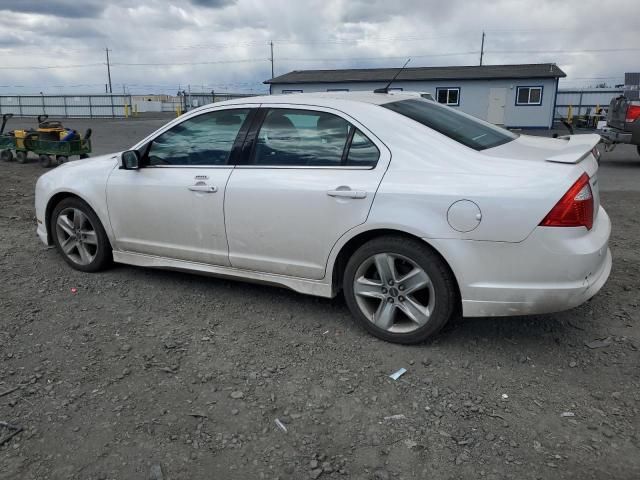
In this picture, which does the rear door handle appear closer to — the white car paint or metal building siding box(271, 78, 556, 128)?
the white car paint

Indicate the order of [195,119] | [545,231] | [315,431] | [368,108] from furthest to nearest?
[195,119] → [368,108] → [545,231] → [315,431]

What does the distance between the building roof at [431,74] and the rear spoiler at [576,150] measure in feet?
92.6

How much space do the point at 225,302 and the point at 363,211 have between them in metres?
1.52

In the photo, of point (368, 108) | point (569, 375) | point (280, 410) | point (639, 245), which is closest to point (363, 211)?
point (368, 108)

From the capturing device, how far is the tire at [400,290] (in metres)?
3.31

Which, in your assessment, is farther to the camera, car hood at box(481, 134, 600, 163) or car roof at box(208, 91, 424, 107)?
car roof at box(208, 91, 424, 107)

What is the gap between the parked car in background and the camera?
1319cm

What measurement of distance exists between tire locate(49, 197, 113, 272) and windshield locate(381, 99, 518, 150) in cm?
276

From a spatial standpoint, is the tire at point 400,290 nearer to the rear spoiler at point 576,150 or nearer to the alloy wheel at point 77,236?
the rear spoiler at point 576,150

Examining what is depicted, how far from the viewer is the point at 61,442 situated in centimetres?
264

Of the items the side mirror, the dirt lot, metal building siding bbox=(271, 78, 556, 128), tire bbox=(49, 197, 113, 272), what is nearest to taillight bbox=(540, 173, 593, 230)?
the dirt lot

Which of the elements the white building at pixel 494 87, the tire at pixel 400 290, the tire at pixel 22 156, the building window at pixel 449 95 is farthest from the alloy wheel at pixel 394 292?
the building window at pixel 449 95

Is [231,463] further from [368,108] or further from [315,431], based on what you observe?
[368,108]

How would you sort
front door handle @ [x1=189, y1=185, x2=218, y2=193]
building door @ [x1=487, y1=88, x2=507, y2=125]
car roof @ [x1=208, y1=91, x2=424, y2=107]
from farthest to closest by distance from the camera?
1. building door @ [x1=487, y1=88, x2=507, y2=125]
2. front door handle @ [x1=189, y1=185, x2=218, y2=193]
3. car roof @ [x1=208, y1=91, x2=424, y2=107]
